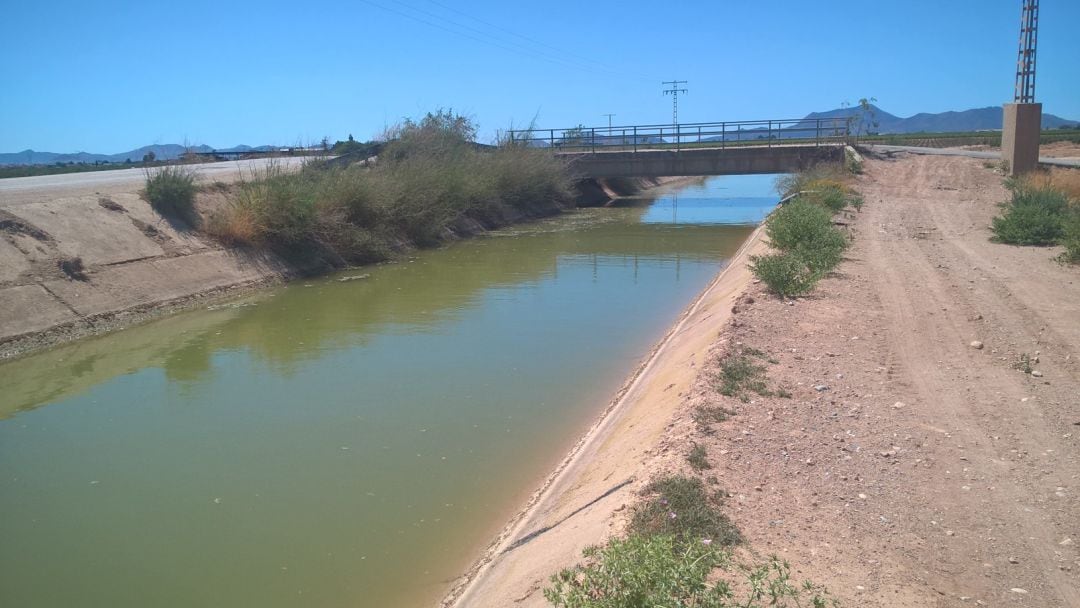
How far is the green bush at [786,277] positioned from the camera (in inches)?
505

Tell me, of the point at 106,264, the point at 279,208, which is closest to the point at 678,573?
the point at 106,264

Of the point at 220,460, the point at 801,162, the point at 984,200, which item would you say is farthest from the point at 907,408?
the point at 801,162

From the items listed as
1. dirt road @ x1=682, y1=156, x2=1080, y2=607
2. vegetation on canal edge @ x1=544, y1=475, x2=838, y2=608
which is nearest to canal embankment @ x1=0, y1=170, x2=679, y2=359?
dirt road @ x1=682, y1=156, x2=1080, y2=607

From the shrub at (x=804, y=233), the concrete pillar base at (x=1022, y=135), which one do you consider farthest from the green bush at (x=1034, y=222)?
the concrete pillar base at (x=1022, y=135)

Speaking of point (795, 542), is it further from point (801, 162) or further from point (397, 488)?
point (801, 162)

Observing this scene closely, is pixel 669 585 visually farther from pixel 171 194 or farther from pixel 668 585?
pixel 171 194

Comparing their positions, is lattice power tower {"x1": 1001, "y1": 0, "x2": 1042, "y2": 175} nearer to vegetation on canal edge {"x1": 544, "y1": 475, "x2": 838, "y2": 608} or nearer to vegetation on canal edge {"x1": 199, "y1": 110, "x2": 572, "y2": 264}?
vegetation on canal edge {"x1": 199, "y1": 110, "x2": 572, "y2": 264}

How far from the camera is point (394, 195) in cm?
2784

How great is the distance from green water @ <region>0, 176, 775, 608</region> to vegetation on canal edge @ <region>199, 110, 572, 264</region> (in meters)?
4.39

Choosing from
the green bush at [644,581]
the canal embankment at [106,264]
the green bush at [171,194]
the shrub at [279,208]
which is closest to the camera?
the green bush at [644,581]

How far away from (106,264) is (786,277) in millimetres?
14407

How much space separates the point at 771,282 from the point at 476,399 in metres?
5.20

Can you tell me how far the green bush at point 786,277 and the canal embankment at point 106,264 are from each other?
41.2ft

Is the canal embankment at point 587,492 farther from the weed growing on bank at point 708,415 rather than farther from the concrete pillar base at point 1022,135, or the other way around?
the concrete pillar base at point 1022,135
